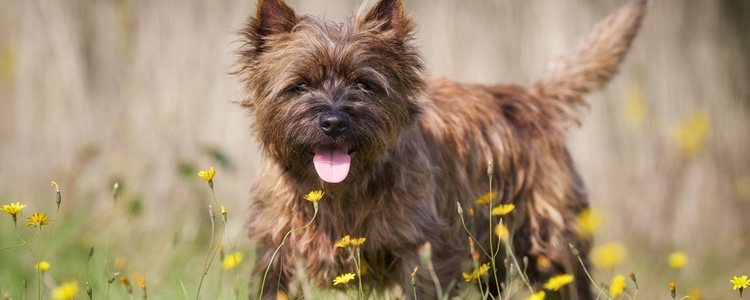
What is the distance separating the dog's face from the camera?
4770 mm

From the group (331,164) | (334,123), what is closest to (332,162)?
(331,164)

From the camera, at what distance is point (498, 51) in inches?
354

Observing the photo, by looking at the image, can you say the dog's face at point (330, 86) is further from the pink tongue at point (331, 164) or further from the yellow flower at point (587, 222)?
the yellow flower at point (587, 222)

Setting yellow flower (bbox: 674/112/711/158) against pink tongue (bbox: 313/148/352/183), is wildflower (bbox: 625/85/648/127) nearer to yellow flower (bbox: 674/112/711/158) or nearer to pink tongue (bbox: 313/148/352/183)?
yellow flower (bbox: 674/112/711/158)

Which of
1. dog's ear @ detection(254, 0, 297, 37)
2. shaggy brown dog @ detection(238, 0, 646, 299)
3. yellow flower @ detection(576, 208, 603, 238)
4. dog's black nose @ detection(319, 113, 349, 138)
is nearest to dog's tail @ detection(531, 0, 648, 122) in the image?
yellow flower @ detection(576, 208, 603, 238)

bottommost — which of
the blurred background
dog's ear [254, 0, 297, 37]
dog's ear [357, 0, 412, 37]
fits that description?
the blurred background

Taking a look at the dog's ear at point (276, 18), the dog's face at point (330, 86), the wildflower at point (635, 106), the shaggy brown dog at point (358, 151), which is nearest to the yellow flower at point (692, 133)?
the wildflower at point (635, 106)

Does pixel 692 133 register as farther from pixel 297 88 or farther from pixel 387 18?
pixel 297 88

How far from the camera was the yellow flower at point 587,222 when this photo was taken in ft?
19.2

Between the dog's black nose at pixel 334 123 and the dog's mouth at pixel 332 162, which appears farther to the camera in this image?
the dog's mouth at pixel 332 162

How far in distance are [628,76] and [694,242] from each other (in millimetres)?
1474

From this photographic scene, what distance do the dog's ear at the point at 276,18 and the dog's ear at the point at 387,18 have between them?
305mm

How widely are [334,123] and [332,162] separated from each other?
0.74 feet

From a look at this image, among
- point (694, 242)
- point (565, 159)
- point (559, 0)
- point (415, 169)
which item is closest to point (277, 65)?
point (415, 169)
